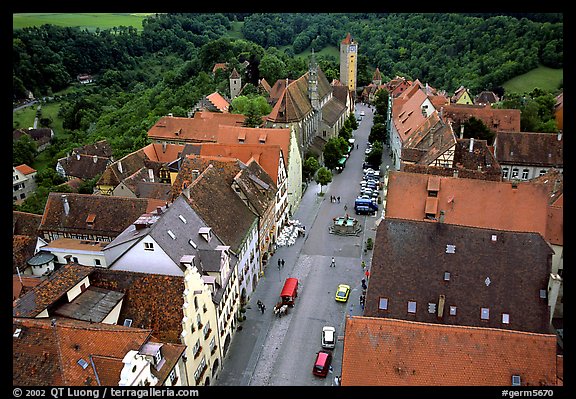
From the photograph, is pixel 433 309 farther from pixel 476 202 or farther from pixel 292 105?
A: pixel 292 105

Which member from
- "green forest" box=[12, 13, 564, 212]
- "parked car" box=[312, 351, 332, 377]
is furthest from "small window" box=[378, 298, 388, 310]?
"green forest" box=[12, 13, 564, 212]

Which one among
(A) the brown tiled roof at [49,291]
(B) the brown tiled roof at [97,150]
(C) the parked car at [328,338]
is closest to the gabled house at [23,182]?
(B) the brown tiled roof at [97,150]

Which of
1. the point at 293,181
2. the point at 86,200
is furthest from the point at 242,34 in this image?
the point at 86,200

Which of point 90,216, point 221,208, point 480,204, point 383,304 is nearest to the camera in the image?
point 383,304

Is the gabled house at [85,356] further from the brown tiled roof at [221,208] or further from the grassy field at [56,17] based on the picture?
the grassy field at [56,17]

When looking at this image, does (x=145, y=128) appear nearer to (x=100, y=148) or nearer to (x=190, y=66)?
(x=100, y=148)

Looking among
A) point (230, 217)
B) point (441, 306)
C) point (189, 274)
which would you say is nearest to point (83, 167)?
point (230, 217)
